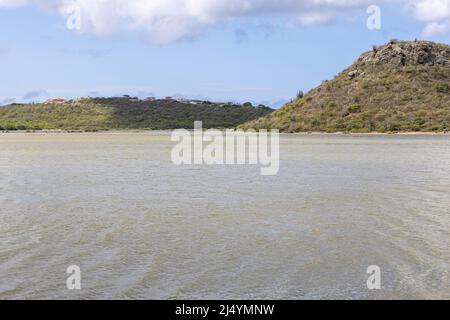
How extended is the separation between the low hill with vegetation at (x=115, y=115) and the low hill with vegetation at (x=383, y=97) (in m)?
48.8

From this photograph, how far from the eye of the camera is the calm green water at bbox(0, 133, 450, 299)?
876 cm

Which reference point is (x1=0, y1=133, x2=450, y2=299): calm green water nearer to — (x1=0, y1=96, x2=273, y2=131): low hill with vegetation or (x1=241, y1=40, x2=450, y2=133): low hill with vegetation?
(x1=241, y1=40, x2=450, y2=133): low hill with vegetation

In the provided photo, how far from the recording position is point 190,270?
31.3 feet

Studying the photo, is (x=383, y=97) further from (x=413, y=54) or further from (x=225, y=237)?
(x=225, y=237)

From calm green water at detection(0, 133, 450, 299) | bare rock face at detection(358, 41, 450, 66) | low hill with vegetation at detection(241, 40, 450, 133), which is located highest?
bare rock face at detection(358, 41, 450, 66)

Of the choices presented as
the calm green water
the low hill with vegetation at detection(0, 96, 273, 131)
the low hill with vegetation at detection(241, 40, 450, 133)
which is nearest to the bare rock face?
the low hill with vegetation at detection(241, 40, 450, 133)

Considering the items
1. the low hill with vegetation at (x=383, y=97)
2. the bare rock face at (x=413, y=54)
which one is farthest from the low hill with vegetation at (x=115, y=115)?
the bare rock face at (x=413, y=54)

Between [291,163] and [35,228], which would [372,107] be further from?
[35,228]

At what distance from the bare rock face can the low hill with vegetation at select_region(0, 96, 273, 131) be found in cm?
5360

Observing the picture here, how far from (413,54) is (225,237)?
105 metres

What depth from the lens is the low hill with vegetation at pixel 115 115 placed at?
157 meters

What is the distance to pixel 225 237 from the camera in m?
12.1

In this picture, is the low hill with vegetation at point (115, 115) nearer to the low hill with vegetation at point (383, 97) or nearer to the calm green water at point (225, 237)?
the low hill with vegetation at point (383, 97)

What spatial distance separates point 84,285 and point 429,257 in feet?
19.7
